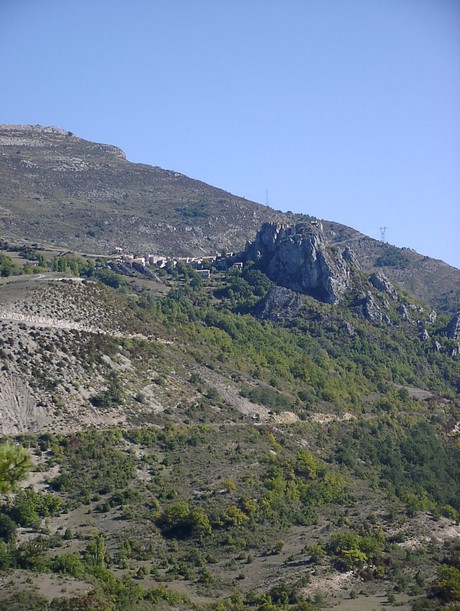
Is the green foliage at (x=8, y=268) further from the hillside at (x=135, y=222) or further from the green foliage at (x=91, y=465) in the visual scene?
the green foliage at (x=91, y=465)

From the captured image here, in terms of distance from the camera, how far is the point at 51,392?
7044cm

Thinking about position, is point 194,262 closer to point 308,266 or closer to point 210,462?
point 308,266

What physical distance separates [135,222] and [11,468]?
14751 centimetres

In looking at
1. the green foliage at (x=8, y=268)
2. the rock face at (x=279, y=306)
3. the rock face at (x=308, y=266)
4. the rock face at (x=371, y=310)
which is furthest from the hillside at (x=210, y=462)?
the rock face at (x=308, y=266)

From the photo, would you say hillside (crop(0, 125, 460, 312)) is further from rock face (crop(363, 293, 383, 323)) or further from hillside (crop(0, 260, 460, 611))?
hillside (crop(0, 260, 460, 611))

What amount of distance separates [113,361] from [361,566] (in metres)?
30.5

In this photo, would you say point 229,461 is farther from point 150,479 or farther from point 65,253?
point 65,253

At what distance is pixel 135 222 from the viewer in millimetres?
174250

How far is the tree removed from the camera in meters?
28.1

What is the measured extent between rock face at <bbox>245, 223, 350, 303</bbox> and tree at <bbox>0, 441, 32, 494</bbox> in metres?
94.2

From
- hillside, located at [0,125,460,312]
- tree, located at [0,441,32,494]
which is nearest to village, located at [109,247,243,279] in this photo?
hillside, located at [0,125,460,312]

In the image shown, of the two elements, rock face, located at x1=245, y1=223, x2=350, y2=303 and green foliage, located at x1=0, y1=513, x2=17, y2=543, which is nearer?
green foliage, located at x1=0, y1=513, x2=17, y2=543

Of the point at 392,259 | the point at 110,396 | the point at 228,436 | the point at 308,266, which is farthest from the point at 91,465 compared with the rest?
the point at 392,259

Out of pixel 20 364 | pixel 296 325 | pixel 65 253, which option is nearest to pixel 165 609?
pixel 20 364
